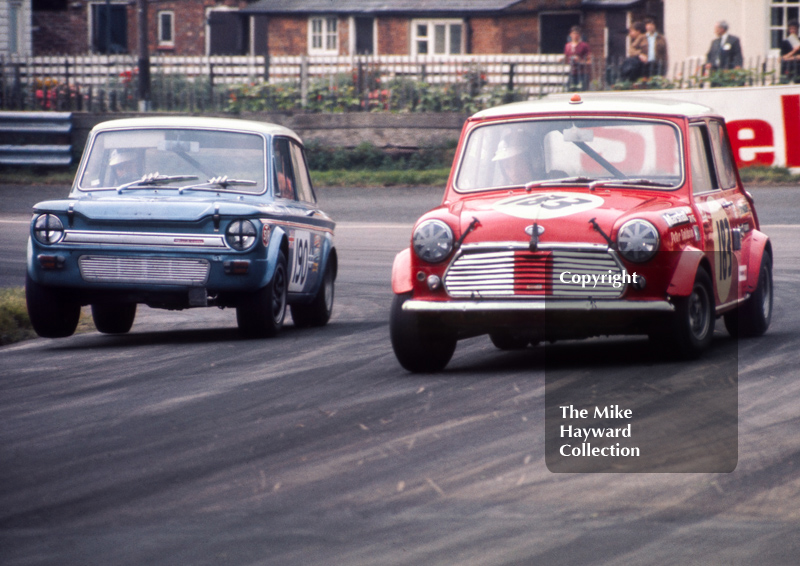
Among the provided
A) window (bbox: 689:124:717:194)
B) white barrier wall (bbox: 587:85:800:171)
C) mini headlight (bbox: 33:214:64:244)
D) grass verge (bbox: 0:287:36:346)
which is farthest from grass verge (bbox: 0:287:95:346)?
white barrier wall (bbox: 587:85:800:171)

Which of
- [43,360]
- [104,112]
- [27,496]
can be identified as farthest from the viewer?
[104,112]

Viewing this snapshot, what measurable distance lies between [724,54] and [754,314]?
17.2m

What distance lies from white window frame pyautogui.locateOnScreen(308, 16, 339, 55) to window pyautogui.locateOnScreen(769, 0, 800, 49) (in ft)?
64.8

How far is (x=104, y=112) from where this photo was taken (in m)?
27.7

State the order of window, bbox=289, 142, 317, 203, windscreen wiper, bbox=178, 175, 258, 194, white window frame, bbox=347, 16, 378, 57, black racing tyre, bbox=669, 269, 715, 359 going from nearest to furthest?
black racing tyre, bbox=669, 269, 715, 359, windscreen wiper, bbox=178, 175, 258, 194, window, bbox=289, 142, 317, 203, white window frame, bbox=347, 16, 378, 57

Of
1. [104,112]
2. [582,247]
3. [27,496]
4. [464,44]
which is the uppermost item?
[464,44]

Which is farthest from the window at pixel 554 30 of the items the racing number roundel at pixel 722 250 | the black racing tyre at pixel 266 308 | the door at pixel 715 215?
the racing number roundel at pixel 722 250

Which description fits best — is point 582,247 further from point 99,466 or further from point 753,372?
point 99,466

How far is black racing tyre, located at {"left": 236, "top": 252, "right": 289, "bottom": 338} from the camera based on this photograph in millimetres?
9820

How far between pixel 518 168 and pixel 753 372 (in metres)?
1.92

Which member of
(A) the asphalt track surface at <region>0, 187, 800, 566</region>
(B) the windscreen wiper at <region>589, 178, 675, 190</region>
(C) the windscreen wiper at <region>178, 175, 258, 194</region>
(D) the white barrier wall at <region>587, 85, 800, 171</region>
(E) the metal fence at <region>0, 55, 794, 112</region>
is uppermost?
(E) the metal fence at <region>0, 55, 794, 112</region>

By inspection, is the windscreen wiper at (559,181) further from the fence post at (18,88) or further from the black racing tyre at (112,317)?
the fence post at (18,88)

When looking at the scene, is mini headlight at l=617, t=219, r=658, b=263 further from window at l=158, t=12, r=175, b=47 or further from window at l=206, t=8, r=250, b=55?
window at l=158, t=12, r=175, b=47

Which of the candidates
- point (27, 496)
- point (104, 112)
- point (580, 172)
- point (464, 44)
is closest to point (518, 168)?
point (580, 172)
